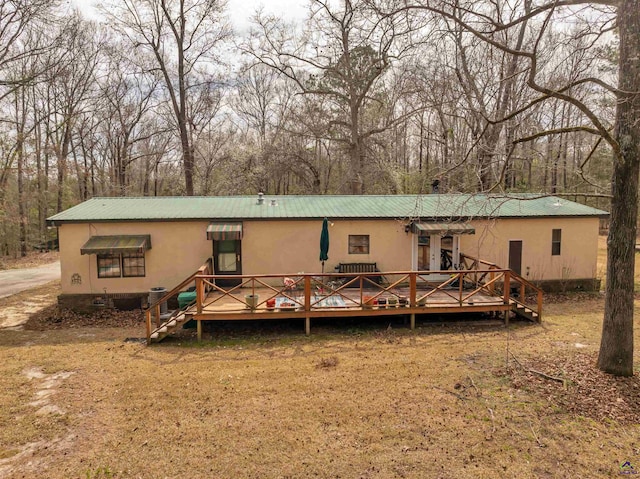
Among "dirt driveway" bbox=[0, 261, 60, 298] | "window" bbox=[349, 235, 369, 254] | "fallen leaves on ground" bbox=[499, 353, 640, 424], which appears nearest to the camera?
"fallen leaves on ground" bbox=[499, 353, 640, 424]

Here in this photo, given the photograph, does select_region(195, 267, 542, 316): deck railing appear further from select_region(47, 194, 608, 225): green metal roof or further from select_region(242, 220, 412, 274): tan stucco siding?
select_region(47, 194, 608, 225): green metal roof

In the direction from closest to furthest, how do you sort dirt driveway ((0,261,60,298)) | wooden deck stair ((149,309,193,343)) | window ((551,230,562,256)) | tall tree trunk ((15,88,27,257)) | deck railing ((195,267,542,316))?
wooden deck stair ((149,309,193,343))
deck railing ((195,267,542,316))
window ((551,230,562,256))
dirt driveway ((0,261,60,298))
tall tree trunk ((15,88,27,257))

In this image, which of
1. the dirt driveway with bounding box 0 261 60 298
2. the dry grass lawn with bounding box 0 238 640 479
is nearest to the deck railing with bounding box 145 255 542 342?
the dry grass lawn with bounding box 0 238 640 479

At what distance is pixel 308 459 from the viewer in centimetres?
484

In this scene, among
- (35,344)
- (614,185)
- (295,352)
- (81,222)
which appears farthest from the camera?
(81,222)

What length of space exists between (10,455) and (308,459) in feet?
13.0

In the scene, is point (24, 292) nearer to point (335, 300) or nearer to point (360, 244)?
point (335, 300)

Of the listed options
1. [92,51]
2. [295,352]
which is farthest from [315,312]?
[92,51]

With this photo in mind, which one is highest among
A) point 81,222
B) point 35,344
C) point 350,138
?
point 350,138

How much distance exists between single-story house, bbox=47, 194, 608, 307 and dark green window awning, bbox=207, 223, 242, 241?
1.3 inches

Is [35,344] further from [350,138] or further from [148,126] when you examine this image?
[148,126]

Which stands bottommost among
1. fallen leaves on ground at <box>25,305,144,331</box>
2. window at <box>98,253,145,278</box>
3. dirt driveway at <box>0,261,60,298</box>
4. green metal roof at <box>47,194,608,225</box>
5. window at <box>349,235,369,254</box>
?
fallen leaves on ground at <box>25,305,144,331</box>

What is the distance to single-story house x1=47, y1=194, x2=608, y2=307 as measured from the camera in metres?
12.4

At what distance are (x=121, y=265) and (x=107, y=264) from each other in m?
0.44
